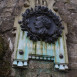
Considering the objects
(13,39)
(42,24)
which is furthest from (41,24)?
(13,39)

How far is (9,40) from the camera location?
4.42 feet

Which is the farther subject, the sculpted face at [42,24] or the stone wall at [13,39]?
the sculpted face at [42,24]

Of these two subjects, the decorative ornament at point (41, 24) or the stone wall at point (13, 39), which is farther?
the decorative ornament at point (41, 24)

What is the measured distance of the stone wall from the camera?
1152 mm

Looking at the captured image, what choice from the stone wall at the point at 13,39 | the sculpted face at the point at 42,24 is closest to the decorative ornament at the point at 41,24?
the sculpted face at the point at 42,24

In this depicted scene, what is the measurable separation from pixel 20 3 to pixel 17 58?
33.1 inches

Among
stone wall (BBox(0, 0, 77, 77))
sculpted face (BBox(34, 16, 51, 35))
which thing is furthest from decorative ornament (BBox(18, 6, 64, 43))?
stone wall (BBox(0, 0, 77, 77))

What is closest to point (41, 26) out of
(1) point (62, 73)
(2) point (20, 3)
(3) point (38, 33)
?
(3) point (38, 33)

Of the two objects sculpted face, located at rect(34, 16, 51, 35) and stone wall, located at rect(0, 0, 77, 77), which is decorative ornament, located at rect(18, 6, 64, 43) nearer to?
sculpted face, located at rect(34, 16, 51, 35)

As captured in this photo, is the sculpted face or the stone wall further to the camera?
the sculpted face

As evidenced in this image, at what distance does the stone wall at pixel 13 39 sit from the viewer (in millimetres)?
1152

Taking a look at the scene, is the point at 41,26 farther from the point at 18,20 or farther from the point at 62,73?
the point at 62,73

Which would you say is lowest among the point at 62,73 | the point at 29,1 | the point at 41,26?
the point at 62,73

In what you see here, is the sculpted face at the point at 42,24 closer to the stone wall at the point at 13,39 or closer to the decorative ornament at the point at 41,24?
the decorative ornament at the point at 41,24
